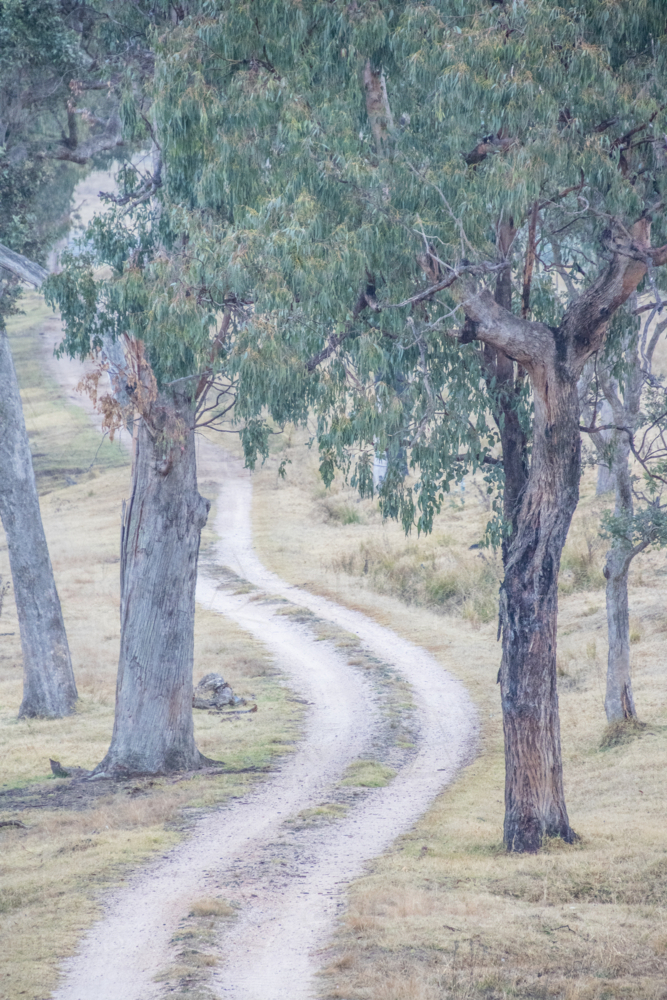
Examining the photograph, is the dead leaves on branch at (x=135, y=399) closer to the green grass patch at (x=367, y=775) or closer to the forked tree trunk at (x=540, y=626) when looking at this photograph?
the green grass patch at (x=367, y=775)

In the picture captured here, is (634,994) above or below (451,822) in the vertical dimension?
above

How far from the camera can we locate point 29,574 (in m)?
17.7

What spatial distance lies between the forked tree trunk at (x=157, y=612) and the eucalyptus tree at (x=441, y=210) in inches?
111

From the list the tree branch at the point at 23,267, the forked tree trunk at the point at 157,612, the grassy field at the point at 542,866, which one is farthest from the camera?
the forked tree trunk at the point at 157,612

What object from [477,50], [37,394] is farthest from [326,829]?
[37,394]

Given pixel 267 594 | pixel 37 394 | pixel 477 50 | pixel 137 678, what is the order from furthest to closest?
1. pixel 37 394
2. pixel 267 594
3. pixel 137 678
4. pixel 477 50

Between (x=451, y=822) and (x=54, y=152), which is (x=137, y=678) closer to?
(x=451, y=822)

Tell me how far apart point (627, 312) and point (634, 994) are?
7150 mm

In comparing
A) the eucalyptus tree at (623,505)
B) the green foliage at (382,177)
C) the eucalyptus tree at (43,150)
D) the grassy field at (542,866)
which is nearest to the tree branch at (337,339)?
the green foliage at (382,177)

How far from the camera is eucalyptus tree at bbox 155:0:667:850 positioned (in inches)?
365

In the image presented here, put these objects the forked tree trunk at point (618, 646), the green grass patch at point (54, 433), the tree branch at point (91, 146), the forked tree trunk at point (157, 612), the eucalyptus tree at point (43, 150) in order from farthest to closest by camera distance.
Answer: the green grass patch at point (54, 433), the tree branch at point (91, 146), the forked tree trunk at point (618, 646), the eucalyptus tree at point (43, 150), the forked tree trunk at point (157, 612)

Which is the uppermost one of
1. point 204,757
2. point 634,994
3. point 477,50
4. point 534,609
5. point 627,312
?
point 477,50

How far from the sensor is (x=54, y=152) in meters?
16.3

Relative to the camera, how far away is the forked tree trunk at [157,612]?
13086mm
